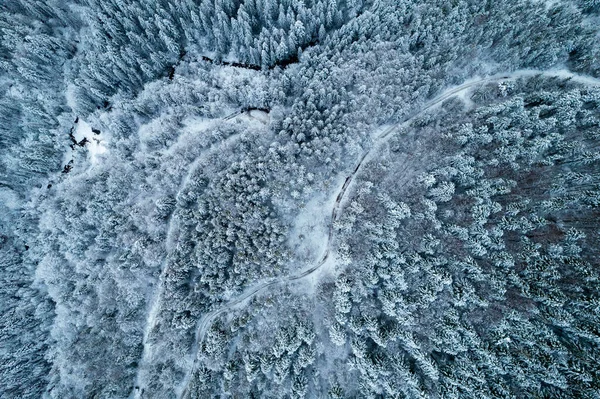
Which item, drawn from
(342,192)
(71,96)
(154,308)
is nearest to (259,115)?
(342,192)

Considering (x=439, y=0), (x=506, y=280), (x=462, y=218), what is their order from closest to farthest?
(x=506, y=280) < (x=462, y=218) < (x=439, y=0)

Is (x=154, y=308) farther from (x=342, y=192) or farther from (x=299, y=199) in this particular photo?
(x=342, y=192)

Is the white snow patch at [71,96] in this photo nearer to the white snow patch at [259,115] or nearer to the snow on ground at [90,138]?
the snow on ground at [90,138]

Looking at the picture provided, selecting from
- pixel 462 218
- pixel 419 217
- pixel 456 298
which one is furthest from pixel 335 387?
pixel 462 218

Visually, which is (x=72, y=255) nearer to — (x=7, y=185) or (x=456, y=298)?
(x=7, y=185)

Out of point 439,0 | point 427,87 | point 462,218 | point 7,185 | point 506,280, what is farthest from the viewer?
point 7,185

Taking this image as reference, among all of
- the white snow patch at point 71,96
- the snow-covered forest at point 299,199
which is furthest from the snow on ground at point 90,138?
the white snow patch at point 71,96

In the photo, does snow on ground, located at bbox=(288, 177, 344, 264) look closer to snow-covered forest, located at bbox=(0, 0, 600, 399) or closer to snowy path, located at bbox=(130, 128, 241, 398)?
snow-covered forest, located at bbox=(0, 0, 600, 399)
